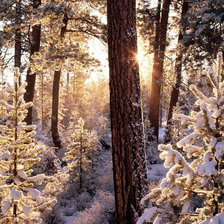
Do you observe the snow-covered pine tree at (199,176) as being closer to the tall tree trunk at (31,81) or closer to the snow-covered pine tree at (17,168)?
the snow-covered pine tree at (17,168)

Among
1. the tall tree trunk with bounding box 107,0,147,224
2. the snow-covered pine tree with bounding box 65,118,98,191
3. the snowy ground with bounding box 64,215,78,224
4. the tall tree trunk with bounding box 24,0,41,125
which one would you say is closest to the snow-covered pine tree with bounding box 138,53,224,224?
the tall tree trunk with bounding box 107,0,147,224

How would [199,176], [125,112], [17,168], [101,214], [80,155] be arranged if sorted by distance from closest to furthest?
[199,176] → [125,112] → [17,168] → [101,214] → [80,155]

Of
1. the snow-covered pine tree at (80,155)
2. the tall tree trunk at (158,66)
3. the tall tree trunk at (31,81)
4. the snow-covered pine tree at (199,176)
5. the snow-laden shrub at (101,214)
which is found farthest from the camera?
the tall tree trunk at (158,66)

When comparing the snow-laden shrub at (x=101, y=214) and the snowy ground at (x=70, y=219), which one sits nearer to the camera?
the snow-laden shrub at (x=101, y=214)

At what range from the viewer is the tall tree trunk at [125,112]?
463cm

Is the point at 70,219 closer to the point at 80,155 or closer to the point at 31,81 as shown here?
the point at 80,155

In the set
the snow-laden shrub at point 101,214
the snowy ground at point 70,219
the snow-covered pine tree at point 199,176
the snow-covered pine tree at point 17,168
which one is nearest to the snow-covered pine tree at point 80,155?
the snowy ground at point 70,219

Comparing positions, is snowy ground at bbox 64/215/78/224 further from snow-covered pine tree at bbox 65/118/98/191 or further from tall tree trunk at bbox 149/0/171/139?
tall tree trunk at bbox 149/0/171/139

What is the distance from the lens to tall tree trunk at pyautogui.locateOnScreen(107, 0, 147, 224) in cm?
463

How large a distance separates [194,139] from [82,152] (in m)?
7.37

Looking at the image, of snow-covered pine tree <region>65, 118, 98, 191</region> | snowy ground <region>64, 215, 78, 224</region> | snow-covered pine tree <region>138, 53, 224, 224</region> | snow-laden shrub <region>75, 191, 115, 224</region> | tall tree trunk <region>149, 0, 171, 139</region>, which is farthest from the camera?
tall tree trunk <region>149, 0, 171, 139</region>

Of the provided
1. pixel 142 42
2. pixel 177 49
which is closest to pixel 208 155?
pixel 177 49

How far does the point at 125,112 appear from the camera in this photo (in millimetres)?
4719

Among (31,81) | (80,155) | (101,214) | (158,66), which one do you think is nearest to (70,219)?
(101,214)
